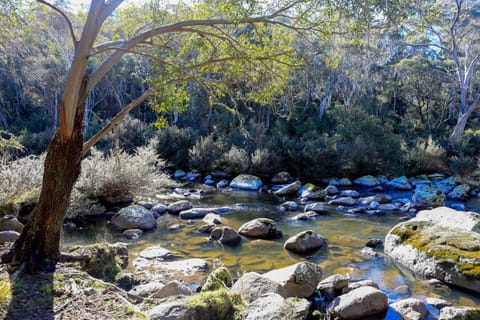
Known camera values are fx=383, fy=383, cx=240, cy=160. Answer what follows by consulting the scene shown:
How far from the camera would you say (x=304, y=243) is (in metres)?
7.50

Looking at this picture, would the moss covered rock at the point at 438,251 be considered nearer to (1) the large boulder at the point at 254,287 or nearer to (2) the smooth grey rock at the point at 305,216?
(2) the smooth grey rock at the point at 305,216

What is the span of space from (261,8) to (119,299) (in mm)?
3578

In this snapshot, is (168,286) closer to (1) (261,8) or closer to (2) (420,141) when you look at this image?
(1) (261,8)

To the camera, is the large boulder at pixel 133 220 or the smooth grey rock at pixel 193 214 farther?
the smooth grey rock at pixel 193 214

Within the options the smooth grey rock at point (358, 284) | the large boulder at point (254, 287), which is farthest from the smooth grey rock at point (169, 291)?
the smooth grey rock at point (358, 284)

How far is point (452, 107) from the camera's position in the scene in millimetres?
28516

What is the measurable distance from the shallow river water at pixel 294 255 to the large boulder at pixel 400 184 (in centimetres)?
495

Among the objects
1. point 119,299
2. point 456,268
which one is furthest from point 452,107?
point 119,299

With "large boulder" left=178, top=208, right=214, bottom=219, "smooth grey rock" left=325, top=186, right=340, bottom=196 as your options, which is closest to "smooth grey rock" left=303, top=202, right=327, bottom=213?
"large boulder" left=178, top=208, right=214, bottom=219

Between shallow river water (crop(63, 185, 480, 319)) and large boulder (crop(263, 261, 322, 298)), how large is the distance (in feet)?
2.83

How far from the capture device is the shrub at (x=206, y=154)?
742 inches

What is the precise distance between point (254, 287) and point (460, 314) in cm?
253

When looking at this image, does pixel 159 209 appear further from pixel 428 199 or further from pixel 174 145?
pixel 174 145

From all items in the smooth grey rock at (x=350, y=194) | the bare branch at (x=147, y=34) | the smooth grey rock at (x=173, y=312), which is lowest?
the smooth grey rock at (x=350, y=194)
